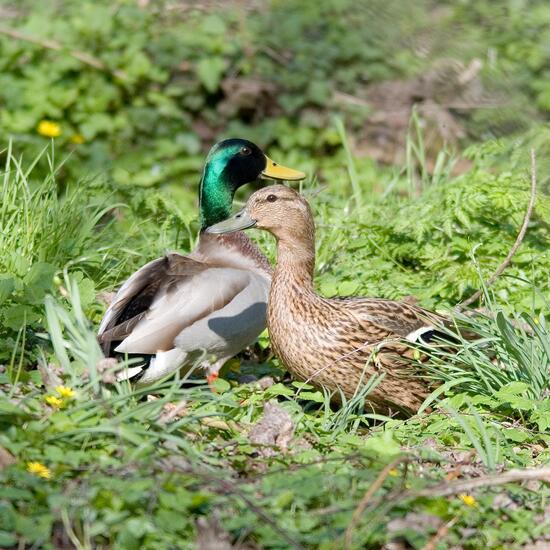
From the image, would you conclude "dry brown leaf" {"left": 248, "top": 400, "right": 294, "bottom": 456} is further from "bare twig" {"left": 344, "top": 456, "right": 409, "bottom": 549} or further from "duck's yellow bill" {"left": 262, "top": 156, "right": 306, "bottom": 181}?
"duck's yellow bill" {"left": 262, "top": 156, "right": 306, "bottom": 181}

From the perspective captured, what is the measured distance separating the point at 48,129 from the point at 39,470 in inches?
198

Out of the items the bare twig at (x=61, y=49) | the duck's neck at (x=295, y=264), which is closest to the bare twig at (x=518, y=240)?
the duck's neck at (x=295, y=264)

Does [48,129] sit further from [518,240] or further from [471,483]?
[471,483]

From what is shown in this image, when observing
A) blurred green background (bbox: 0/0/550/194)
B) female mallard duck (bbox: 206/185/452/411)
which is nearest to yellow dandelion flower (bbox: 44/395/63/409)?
female mallard duck (bbox: 206/185/452/411)

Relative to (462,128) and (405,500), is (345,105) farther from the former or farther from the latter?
(405,500)

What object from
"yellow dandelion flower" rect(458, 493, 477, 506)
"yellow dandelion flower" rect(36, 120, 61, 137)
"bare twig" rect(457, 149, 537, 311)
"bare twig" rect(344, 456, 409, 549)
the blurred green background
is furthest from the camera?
the blurred green background

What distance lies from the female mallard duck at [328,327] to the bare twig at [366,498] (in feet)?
4.58

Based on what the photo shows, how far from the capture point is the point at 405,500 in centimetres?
327

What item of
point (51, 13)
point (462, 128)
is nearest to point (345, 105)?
point (462, 128)

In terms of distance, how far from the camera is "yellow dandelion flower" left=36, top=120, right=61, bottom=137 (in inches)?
315

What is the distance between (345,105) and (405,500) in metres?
6.14

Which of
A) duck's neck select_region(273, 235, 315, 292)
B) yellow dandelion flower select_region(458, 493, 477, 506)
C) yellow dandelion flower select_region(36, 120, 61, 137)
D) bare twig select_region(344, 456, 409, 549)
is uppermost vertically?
bare twig select_region(344, 456, 409, 549)

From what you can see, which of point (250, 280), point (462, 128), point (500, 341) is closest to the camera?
point (500, 341)

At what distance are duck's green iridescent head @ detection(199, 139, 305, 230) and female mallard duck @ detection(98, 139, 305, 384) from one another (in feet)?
0.89
